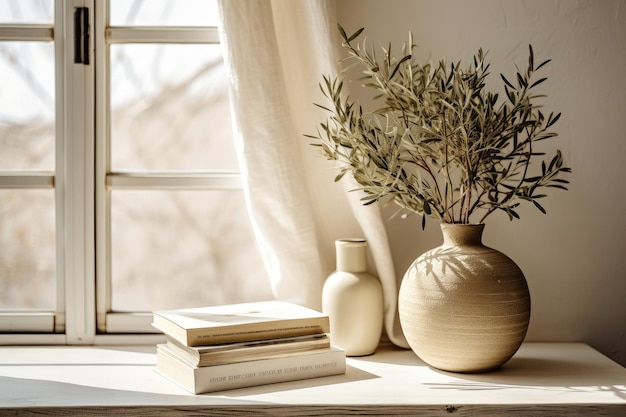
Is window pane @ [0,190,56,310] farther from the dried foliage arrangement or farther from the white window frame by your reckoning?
the dried foliage arrangement

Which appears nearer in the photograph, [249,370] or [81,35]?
[249,370]

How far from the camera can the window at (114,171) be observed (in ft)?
5.18

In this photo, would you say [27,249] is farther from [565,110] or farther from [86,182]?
[565,110]

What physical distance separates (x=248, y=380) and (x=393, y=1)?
88 centimetres

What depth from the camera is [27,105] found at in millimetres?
1612

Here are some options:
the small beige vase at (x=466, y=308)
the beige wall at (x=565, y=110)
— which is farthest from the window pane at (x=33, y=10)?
the small beige vase at (x=466, y=308)

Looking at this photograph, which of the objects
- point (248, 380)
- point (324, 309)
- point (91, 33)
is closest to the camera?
point (248, 380)

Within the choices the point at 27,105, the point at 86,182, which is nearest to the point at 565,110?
the point at 86,182

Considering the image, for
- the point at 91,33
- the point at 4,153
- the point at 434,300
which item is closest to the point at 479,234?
the point at 434,300

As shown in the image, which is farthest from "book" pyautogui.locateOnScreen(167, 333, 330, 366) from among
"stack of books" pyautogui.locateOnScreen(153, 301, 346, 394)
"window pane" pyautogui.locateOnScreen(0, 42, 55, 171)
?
"window pane" pyautogui.locateOnScreen(0, 42, 55, 171)

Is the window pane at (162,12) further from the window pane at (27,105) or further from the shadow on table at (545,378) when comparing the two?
the shadow on table at (545,378)

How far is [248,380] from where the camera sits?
1.23 metres

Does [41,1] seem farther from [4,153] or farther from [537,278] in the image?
[537,278]

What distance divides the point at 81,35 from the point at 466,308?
101 centimetres
